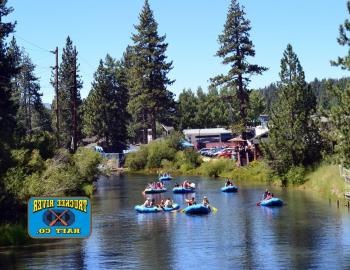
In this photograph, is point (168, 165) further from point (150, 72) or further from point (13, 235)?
point (13, 235)

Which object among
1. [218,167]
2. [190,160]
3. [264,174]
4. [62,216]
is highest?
[190,160]

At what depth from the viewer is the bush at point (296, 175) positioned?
195 ft

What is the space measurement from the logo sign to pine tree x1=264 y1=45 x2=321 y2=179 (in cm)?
4344

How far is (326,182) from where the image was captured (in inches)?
2106

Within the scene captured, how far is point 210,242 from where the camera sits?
105ft

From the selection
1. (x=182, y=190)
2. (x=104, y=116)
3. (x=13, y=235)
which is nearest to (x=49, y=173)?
(x=13, y=235)

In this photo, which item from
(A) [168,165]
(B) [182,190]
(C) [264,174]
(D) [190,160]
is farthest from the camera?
(A) [168,165]

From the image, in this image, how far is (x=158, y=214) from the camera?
4400cm

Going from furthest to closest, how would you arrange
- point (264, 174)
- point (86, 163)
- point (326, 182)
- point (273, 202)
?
point (264, 174), point (86, 163), point (326, 182), point (273, 202)

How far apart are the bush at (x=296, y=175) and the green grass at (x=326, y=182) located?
0.71 m

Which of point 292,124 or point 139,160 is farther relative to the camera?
point 139,160

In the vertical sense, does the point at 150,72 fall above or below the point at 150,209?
above

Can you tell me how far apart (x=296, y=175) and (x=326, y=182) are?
651 cm

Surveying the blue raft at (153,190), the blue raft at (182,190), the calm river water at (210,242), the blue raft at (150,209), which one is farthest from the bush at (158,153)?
the blue raft at (150,209)
